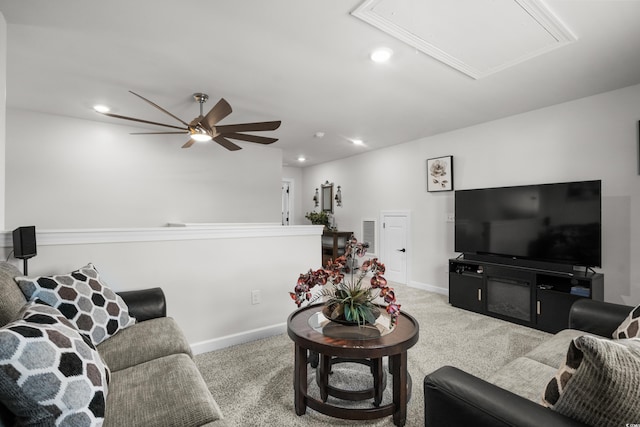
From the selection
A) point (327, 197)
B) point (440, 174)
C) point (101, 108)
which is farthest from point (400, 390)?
point (327, 197)

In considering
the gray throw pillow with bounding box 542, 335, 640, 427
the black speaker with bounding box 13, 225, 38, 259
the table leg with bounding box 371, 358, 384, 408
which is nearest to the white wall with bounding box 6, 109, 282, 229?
the black speaker with bounding box 13, 225, 38, 259

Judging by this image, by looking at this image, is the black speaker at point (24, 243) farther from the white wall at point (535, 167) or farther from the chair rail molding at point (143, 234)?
the white wall at point (535, 167)

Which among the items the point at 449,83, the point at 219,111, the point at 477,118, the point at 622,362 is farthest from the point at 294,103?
the point at 622,362

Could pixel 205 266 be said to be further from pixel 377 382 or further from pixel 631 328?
pixel 631 328

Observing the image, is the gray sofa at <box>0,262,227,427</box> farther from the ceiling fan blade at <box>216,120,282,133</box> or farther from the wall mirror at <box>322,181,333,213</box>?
the wall mirror at <box>322,181,333,213</box>

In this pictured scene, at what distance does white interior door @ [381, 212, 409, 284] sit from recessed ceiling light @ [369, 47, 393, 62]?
3247 millimetres

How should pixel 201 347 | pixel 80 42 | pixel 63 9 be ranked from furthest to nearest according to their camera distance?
pixel 201 347 < pixel 80 42 < pixel 63 9

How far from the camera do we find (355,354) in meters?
1.60

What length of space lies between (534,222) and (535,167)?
0.73 m

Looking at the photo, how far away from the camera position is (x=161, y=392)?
4.17ft

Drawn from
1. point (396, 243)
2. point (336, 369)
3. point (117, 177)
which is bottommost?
point (336, 369)

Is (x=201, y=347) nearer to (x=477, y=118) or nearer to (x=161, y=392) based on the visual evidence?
(x=161, y=392)

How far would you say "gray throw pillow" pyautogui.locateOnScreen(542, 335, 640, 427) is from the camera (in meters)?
0.79

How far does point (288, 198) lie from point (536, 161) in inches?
221
